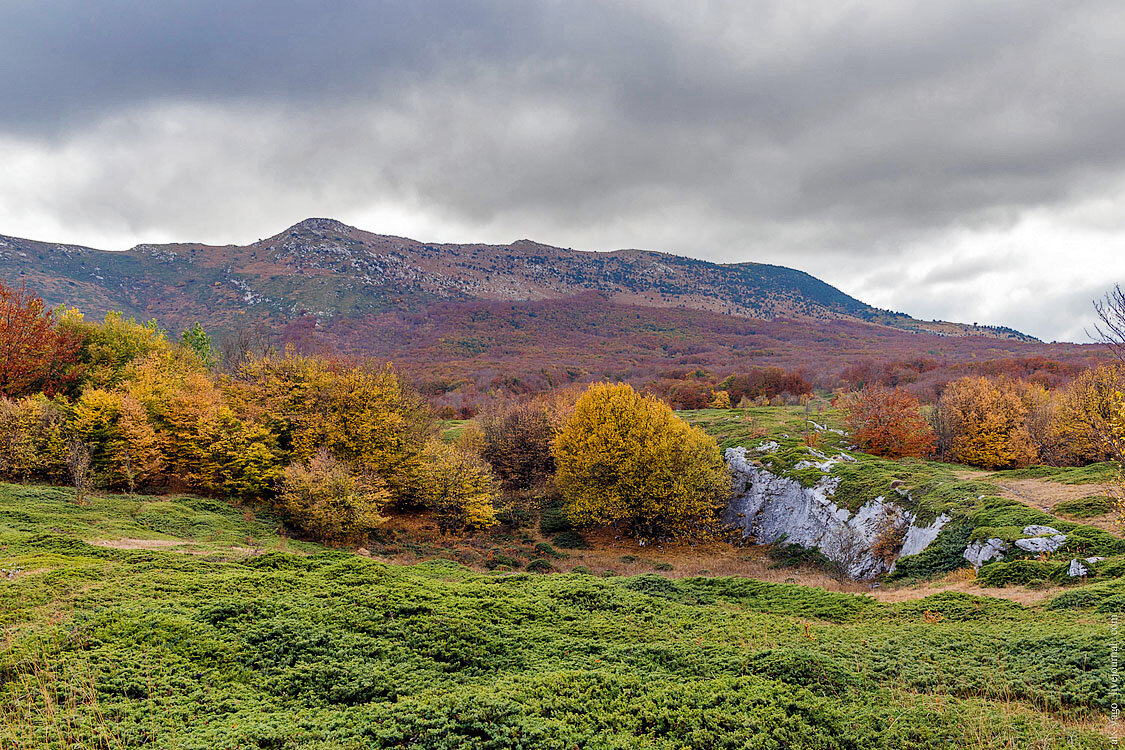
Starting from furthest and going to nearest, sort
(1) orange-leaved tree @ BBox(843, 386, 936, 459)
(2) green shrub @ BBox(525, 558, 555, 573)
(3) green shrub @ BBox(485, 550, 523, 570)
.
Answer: (1) orange-leaved tree @ BBox(843, 386, 936, 459) < (2) green shrub @ BBox(525, 558, 555, 573) < (3) green shrub @ BBox(485, 550, 523, 570)

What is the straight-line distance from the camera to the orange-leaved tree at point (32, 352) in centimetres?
3338

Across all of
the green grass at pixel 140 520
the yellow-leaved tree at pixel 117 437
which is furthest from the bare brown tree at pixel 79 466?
the yellow-leaved tree at pixel 117 437

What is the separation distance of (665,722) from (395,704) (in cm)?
434

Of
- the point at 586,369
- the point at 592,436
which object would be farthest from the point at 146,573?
the point at 586,369

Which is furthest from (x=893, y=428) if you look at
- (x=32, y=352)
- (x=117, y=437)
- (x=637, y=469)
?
(x=32, y=352)

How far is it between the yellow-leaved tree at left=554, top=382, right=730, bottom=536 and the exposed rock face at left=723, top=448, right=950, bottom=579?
Answer: 7.14ft

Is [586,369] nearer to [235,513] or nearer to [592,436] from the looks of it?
[592,436]

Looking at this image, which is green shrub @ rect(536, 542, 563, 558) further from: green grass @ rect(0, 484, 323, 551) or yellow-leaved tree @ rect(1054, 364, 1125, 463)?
yellow-leaved tree @ rect(1054, 364, 1125, 463)

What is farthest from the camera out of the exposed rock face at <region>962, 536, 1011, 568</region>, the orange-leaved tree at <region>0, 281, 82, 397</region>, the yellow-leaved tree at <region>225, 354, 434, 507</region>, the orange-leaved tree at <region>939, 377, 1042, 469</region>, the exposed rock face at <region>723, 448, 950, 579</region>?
the orange-leaved tree at <region>939, 377, 1042, 469</region>

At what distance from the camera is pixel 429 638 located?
1084 centimetres

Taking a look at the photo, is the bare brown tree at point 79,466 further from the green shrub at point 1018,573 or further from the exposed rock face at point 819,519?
the exposed rock face at point 819,519

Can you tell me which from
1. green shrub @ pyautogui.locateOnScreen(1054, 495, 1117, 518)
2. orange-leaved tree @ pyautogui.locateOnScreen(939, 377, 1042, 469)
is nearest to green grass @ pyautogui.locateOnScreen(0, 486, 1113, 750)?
green shrub @ pyautogui.locateOnScreen(1054, 495, 1117, 518)

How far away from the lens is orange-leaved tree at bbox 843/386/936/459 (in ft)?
131

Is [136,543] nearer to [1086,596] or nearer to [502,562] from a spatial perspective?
[502,562]
